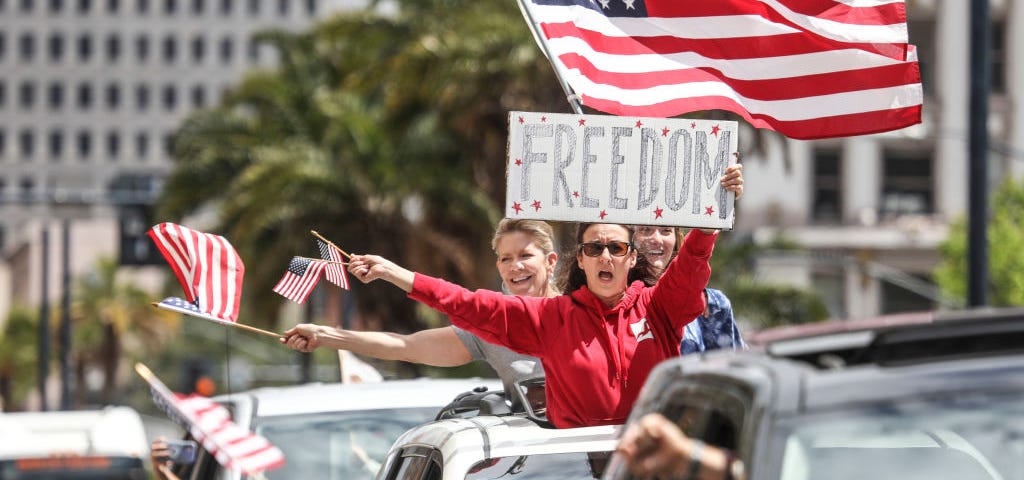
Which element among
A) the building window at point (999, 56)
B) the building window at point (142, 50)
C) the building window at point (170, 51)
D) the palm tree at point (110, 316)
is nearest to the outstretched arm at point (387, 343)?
the building window at point (999, 56)

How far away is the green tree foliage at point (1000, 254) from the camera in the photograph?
34688 mm

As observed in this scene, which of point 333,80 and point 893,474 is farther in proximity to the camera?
point 333,80

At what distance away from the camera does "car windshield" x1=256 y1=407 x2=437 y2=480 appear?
7258 millimetres

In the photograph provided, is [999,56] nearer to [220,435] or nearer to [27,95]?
[220,435]

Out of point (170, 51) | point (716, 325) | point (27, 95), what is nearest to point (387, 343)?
point (716, 325)

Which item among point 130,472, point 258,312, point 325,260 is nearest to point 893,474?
point 325,260

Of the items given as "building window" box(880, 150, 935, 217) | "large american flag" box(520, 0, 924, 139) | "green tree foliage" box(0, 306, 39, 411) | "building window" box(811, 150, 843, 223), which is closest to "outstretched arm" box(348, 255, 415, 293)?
"large american flag" box(520, 0, 924, 139)

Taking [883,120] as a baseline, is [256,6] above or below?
above

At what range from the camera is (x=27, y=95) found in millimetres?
121188

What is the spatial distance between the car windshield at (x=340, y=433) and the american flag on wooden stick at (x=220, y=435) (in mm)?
561

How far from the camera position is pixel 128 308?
70.9 m

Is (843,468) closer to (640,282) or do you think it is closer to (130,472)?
(640,282)

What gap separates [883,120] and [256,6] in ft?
389

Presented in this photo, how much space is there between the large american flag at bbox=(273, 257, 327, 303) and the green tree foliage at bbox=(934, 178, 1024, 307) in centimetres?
2914
